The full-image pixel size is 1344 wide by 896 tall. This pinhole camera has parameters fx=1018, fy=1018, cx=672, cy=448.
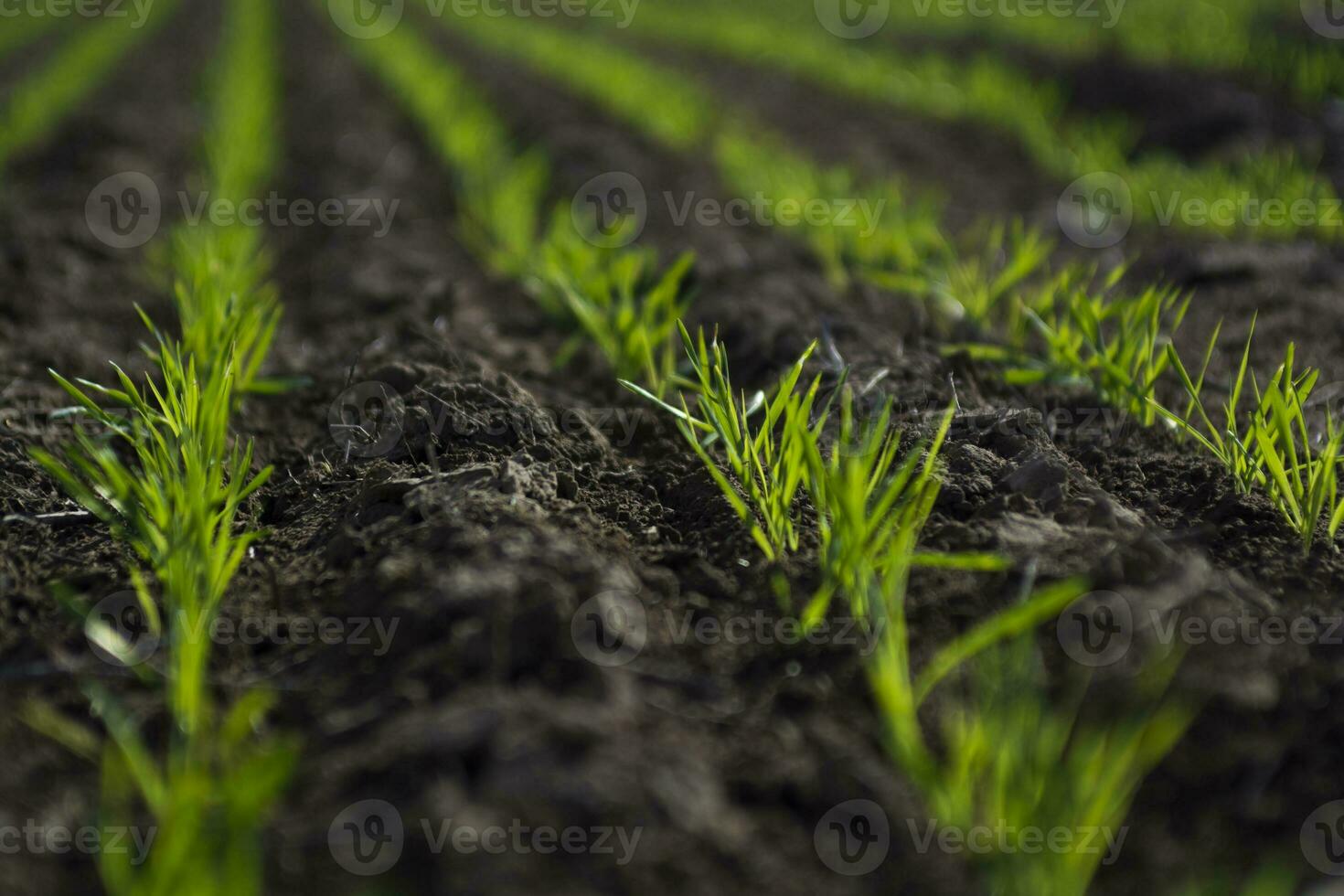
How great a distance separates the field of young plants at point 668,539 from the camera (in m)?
1.11

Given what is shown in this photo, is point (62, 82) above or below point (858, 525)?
below

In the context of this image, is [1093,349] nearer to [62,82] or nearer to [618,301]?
[618,301]

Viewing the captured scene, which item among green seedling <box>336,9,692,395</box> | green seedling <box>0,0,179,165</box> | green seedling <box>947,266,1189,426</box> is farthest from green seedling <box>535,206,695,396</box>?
green seedling <box>0,0,179,165</box>

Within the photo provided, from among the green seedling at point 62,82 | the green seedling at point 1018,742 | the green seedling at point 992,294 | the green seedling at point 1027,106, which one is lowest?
the green seedling at point 62,82

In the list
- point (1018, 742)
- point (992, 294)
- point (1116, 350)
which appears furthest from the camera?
point (992, 294)

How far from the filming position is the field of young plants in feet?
3.63

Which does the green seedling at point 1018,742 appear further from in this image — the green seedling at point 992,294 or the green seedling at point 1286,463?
the green seedling at point 992,294

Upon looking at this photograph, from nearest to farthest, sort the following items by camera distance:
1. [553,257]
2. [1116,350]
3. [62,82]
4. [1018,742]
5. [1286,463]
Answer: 1. [1018,742]
2. [1286,463]
3. [1116,350]
4. [553,257]
5. [62,82]

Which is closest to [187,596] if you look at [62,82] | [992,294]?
[992,294]

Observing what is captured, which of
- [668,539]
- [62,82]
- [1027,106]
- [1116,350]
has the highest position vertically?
[1027,106]

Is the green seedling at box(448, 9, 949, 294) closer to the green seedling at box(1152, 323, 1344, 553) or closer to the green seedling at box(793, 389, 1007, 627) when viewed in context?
the green seedling at box(1152, 323, 1344, 553)

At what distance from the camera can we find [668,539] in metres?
1.76

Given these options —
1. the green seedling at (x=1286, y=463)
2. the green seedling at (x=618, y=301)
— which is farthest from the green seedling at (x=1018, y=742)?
the green seedling at (x=618, y=301)

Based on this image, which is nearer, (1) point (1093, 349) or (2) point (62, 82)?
(1) point (1093, 349)
